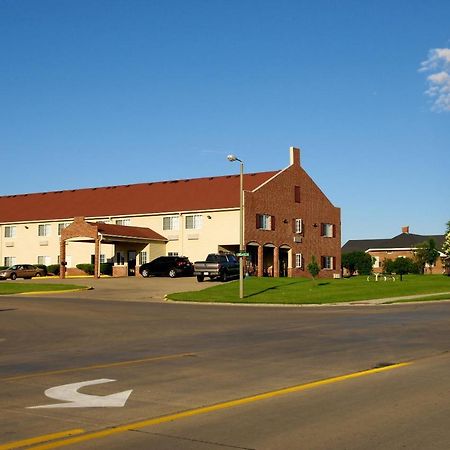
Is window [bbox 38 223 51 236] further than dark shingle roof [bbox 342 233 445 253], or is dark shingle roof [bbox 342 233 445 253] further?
dark shingle roof [bbox 342 233 445 253]

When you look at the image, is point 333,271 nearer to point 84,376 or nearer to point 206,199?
point 206,199

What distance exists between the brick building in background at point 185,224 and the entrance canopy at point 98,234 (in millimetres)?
90

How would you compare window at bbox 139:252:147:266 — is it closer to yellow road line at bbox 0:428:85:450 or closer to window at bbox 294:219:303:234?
window at bbox 294:219:303:234

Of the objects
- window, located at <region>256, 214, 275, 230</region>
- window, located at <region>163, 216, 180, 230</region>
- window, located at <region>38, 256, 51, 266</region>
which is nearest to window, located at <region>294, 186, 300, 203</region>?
window, located at <region>256, 214, 275, 230</region>

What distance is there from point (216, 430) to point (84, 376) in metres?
4.34

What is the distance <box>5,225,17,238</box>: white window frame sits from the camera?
7006 centimetres

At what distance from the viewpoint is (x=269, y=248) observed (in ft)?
203

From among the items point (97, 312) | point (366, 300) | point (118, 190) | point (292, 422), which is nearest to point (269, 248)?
point (118, 190)

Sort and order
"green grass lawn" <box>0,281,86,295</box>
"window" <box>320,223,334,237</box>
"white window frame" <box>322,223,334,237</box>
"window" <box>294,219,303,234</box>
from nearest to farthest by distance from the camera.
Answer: "green grass lawn" <box>0,281,86,295</box>, "window" <box>294,219,303,234</box>, "window" <box>320,223,334,237</box>, "white window frame" <box>322,223,334,237</box>

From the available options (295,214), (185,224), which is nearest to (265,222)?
(295,214)

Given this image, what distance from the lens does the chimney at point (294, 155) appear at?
213 ft

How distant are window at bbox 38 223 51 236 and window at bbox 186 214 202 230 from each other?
49.5 feet

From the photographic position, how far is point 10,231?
7038 cm

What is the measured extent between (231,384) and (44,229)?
60549mm
